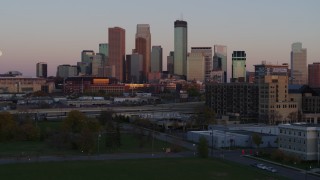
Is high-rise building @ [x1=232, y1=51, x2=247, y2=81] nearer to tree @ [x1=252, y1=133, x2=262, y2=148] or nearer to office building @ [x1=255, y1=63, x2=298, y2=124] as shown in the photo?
office building @ [x1=255, y1=63, x2=298, y2=124]

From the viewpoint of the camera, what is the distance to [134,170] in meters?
27.8

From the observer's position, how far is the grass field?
25861 millimetres

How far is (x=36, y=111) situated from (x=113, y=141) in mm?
36401

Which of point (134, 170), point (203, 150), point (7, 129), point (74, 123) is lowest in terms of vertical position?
point (134, 170)

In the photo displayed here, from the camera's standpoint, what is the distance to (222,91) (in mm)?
67000

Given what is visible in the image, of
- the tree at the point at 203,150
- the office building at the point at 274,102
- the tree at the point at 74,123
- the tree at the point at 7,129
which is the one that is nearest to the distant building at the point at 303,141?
the tree at the point at 203,150

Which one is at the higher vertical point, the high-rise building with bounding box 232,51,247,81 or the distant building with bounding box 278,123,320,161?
the high-rise building with bounding box 232,51,247,81

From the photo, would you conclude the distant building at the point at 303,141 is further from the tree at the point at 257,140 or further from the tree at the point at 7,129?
the tree at the point at 7,129

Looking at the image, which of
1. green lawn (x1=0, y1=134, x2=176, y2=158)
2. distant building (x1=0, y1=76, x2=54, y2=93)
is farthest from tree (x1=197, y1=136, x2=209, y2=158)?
distant building (x1=0, y1=76, x2=54, y2=93)

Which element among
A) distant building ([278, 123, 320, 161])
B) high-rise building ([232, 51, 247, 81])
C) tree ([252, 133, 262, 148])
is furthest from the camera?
high-rise building ([232, 51, 247, 81])

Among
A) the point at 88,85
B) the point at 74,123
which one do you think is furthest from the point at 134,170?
the point at 88,85

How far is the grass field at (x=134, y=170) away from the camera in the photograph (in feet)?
84.8

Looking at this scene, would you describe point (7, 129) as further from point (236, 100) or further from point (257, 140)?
point (236, 100)

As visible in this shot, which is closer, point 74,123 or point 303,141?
point 303,141
